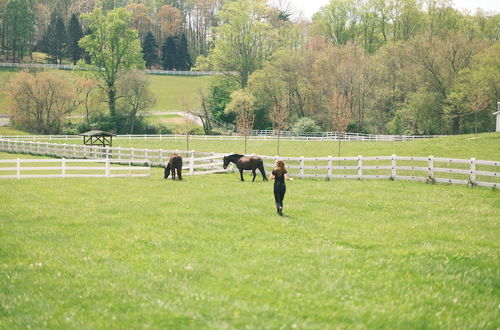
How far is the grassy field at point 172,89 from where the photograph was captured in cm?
8088

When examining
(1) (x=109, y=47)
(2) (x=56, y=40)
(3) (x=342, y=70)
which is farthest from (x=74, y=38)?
(3) (x=342, y=70)

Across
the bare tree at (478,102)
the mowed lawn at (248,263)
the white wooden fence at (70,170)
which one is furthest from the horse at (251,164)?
the bare tree at (478,102)

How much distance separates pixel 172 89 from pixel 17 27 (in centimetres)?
3504

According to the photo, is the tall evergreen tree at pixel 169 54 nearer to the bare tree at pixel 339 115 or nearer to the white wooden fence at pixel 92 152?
the bare tree at pixel 339 115

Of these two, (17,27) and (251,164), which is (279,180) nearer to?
(251,164)

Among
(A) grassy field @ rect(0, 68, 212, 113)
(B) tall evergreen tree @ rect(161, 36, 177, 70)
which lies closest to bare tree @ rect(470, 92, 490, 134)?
(A) grassy field @ rect(0, 68, 212, 113)

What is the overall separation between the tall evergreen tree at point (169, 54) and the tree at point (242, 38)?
3933cm

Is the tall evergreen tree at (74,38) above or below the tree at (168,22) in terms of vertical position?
below

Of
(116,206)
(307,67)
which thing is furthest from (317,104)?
(116,206)

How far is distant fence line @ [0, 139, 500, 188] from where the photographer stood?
1962cm

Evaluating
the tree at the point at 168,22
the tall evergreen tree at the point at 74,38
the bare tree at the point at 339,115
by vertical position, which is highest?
the tree at the point at 168,22

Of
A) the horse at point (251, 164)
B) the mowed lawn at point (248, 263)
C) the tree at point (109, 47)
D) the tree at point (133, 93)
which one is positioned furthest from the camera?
the tree at point (109, 47)

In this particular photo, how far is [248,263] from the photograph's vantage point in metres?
8.94

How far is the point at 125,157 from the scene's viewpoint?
35844mm
